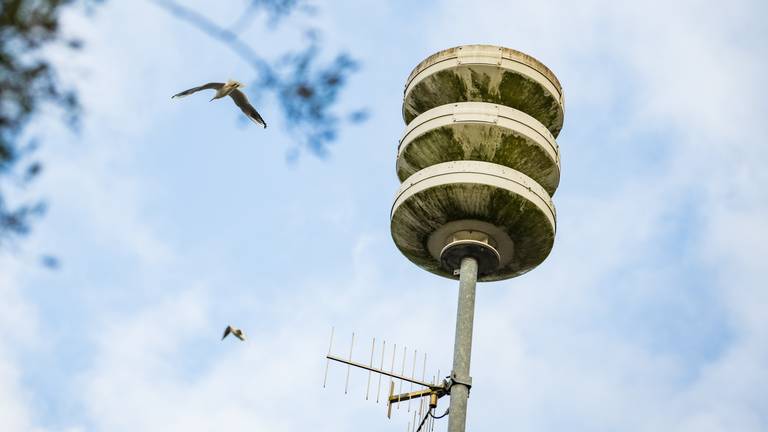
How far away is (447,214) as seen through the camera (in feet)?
78.3

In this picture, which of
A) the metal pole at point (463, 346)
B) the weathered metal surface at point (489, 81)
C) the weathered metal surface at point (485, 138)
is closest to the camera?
the metal pole at point (463, 346)

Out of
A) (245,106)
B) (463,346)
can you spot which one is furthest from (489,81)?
(245,106)

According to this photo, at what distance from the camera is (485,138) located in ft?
78.9

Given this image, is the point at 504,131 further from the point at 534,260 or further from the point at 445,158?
the point at 534,260

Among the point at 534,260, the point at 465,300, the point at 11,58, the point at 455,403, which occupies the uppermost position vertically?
the point at 534,260

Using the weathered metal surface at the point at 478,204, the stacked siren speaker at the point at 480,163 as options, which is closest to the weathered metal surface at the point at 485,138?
the stacked siren speaker at the point at 480,163

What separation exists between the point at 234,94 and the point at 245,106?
27cm

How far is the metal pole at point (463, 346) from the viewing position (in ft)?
71.7

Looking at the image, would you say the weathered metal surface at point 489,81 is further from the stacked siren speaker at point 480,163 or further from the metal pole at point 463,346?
the metal pole at point 463,346

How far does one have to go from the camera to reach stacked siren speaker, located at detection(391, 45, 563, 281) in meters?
23.5

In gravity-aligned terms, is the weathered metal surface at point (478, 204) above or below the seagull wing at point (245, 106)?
above

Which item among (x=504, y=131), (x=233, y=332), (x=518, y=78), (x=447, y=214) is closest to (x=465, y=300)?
(x=447, y=214)

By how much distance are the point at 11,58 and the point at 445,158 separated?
58.4 ft

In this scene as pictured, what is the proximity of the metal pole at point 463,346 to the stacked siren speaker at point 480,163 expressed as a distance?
50 cm
